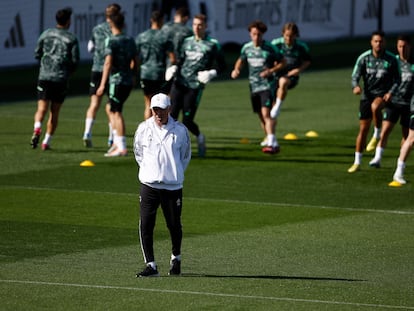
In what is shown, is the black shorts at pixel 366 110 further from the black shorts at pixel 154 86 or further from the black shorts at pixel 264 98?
the black shorts at pixel 154 86

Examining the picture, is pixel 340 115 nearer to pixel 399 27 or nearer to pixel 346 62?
pixel 346 62

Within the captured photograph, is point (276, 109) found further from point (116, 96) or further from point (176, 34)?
point (116, 96)

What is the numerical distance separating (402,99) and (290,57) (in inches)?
178

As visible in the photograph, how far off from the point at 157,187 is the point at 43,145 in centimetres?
1044

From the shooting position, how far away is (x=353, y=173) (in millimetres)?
21281

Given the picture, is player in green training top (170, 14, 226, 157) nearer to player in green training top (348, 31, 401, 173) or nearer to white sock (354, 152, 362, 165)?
player in green training top (348, 31, 401, 173)

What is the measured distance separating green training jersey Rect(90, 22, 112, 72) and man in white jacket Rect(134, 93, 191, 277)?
33.8 feet

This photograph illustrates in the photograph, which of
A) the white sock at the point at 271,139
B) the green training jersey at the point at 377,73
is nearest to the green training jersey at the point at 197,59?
the white sock at the point at 271,139

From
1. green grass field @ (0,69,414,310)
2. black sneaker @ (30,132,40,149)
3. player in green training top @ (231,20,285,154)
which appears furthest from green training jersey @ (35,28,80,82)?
player in green training top @ (231,20,285,154)

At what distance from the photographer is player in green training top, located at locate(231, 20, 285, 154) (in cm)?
2319

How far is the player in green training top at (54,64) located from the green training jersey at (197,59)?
1.93m

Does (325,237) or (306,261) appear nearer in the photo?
(306,261)

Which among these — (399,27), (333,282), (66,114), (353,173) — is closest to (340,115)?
(66,114)

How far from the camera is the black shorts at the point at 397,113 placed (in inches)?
853
